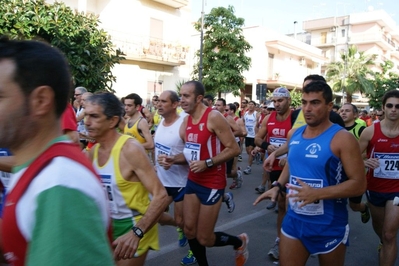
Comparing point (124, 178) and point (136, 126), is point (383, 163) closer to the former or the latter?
point (124, 178)

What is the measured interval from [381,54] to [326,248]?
→ 68043 mm

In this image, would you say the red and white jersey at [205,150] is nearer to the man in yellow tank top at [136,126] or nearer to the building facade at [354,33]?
the man in yellow tank top at [136,126]

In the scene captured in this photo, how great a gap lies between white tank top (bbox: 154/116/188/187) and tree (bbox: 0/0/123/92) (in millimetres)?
5892

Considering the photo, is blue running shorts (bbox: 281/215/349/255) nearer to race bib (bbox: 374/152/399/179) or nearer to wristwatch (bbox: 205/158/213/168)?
wristwatch (bbox: 205/158/213/168)

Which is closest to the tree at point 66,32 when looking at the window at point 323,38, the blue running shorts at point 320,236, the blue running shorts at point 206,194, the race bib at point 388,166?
the blue running shorts at point 206,194

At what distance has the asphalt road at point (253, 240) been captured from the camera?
4.90 m

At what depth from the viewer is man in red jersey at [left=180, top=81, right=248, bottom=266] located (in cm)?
430

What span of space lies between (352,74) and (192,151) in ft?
139

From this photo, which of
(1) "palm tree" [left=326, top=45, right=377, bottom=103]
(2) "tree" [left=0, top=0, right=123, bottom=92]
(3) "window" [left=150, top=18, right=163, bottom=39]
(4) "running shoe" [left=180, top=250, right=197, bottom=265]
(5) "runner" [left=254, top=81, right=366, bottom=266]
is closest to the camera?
(5) "runner" [left=254, top=81, right=366, bottom=266]

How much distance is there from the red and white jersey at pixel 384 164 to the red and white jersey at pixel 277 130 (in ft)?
5.34

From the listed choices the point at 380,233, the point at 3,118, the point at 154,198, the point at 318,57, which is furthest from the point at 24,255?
the point at 318,57

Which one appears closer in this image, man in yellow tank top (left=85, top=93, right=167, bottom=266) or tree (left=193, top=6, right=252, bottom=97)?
man in yellow tank top (left=85, top=93, right=167, bottom=266)

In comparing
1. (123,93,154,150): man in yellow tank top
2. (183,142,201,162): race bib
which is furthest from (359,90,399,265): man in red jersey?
(123,93,154,150): man in yellow tank top

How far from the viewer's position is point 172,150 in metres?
5.04
